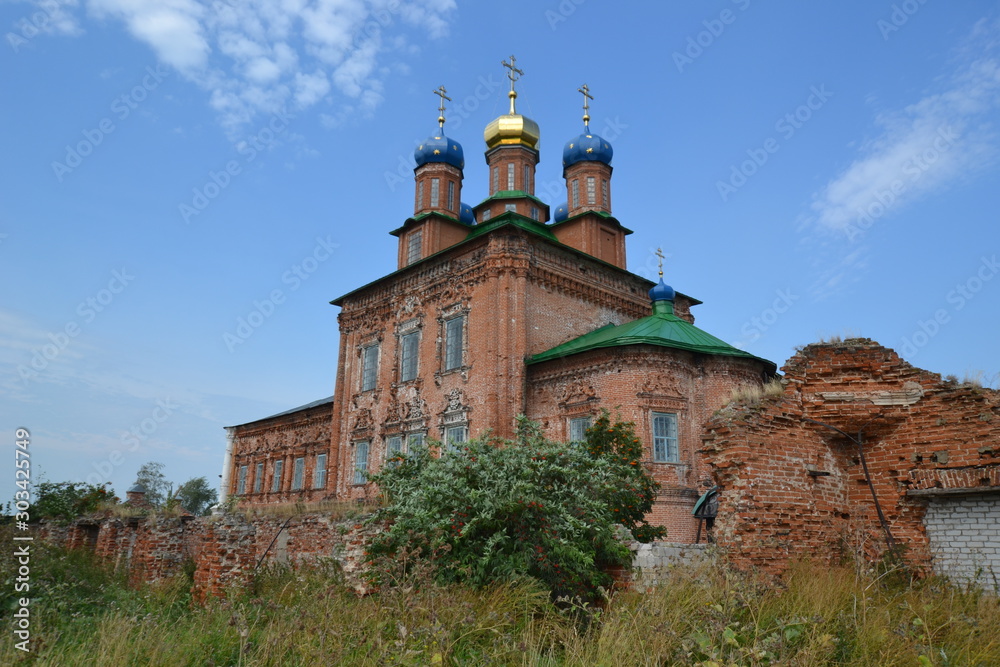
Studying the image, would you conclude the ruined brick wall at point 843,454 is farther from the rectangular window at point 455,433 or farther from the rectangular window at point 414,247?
the rectangular window at point 414,247

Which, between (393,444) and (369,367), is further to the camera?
(369,367)

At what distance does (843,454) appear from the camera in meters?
8.78

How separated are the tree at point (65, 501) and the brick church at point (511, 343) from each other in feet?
23.2

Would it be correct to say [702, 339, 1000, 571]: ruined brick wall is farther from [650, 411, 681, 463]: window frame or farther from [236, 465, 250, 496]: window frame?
[236, 465, 250, 496]: window frame

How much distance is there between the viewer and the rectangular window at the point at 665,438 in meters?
16.6

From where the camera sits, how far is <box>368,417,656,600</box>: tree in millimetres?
7316

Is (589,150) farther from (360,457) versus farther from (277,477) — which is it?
(277,477)

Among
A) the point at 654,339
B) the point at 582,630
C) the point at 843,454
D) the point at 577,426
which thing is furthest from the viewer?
the point at 577,426

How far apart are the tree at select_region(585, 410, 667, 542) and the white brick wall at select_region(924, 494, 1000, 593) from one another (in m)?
3.55

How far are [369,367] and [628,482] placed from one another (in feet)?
51.3

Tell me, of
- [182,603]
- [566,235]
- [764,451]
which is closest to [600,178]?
[566,235]

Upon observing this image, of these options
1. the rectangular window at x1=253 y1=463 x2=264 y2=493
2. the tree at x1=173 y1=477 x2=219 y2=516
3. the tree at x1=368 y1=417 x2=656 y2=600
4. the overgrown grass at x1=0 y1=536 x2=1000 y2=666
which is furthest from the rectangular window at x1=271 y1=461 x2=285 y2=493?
the tree at x1=173 y1=477 x2=219 y2=516

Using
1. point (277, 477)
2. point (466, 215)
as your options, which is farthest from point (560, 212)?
point (277, 477)

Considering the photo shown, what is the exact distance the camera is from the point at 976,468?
751 centimetres
